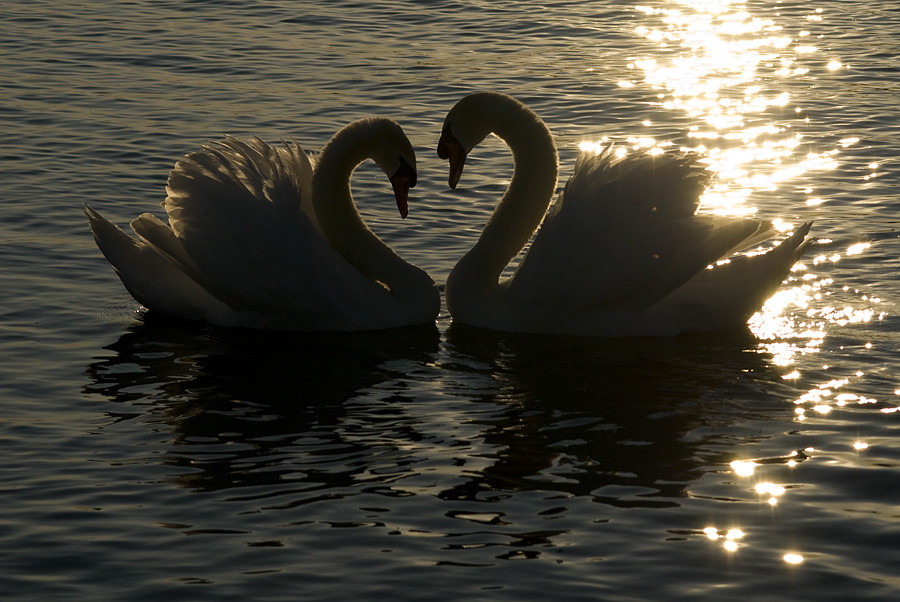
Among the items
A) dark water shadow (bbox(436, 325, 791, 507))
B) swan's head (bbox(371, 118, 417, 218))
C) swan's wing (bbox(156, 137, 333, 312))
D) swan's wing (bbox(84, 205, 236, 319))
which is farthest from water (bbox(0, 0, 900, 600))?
swan's head (bbox(371, 118, 417, 218))

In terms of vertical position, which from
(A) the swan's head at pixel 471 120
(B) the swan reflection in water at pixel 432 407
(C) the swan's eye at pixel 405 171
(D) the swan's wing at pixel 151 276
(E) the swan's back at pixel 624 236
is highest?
(A) the swan's head at pixel 471 120

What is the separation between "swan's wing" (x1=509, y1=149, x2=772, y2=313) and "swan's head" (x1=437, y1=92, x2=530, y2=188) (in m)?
0.73

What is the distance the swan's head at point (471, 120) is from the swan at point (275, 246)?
28cm

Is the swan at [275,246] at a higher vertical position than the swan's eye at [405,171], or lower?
lower

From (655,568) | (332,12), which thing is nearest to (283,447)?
(655,568)

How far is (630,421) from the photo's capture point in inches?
335

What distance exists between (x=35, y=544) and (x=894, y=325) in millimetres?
5634

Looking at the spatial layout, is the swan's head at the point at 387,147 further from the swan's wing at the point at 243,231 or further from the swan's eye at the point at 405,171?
the swan's wing at the point at 243,231

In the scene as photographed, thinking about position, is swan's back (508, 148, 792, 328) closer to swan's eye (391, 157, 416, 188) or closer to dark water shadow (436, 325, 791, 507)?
dark water shadow (436, 325, 791, 507)

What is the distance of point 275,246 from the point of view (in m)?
9.76

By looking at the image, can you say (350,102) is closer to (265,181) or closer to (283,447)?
(265,181)

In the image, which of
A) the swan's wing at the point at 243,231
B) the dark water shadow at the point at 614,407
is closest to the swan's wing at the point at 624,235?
the dark water shadow at the point at 614,407

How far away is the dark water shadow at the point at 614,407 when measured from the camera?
7660mm

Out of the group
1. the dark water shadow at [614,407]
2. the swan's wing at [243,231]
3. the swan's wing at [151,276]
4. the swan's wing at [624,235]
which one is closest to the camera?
the dark water shadow at [614,407]
